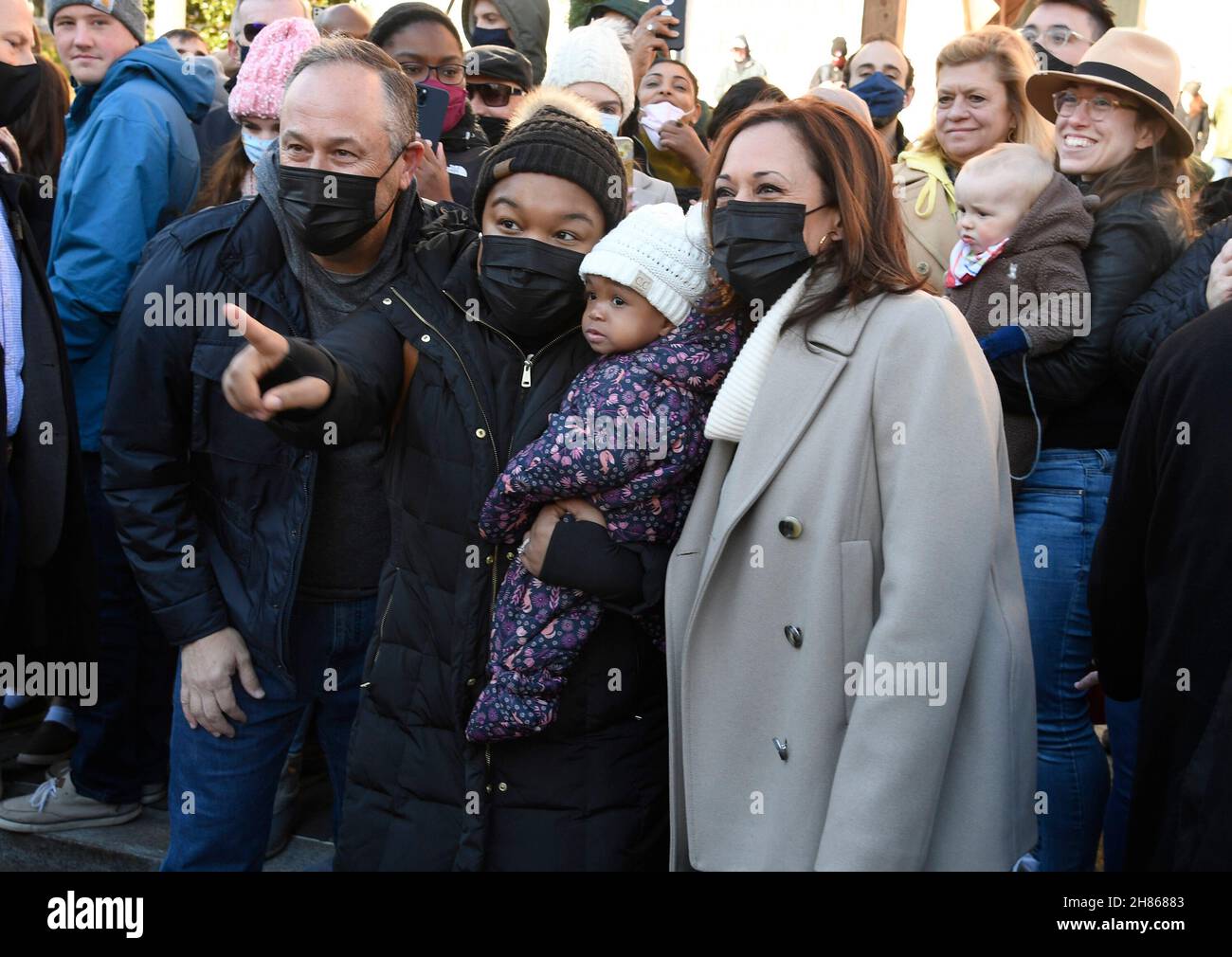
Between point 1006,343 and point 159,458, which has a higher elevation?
point 1006,343

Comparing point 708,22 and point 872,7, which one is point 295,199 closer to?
point 872,7

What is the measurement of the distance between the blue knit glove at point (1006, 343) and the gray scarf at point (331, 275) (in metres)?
1.61

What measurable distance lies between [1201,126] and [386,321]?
258 inches

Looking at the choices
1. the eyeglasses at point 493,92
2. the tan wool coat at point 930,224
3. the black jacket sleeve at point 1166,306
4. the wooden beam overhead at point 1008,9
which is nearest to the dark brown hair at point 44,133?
the eyeglasses at point 493,92

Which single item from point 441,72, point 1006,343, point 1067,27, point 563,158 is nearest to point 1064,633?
point 1006,343

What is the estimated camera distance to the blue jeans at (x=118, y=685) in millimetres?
4270

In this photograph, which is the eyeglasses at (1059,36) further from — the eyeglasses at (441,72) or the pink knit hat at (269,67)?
the pink knit hat at (269,67)

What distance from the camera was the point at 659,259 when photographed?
8.57 feet

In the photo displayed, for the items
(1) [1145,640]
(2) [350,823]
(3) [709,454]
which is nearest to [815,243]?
(3) [709,454]

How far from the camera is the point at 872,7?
290 inches

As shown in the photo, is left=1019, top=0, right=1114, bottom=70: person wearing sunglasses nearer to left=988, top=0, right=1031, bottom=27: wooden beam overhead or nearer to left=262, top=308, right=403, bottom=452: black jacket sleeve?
left=988, top=0, right=1031, bottom=27: wooden beam overhead

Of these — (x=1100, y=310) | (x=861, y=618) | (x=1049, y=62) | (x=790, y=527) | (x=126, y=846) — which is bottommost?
(x=126, y=846)

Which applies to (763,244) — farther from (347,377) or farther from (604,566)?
(347,377)

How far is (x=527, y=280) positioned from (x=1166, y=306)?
1826 millimetres
